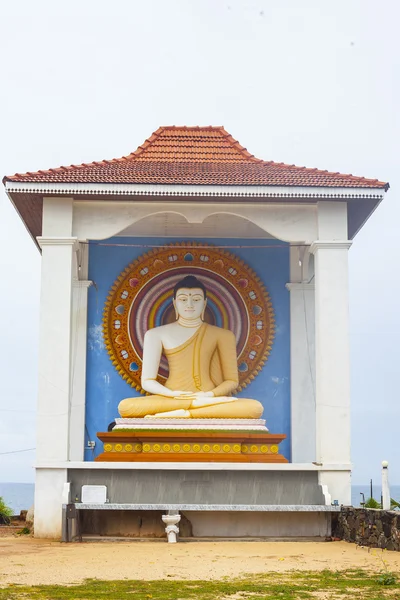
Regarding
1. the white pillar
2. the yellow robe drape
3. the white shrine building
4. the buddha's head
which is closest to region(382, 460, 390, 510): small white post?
the white pillar

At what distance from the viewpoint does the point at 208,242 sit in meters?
15.9

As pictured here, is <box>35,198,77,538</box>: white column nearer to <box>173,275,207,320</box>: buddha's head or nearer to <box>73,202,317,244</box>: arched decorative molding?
<box>73,202,317,244</box>: arched decorative molding

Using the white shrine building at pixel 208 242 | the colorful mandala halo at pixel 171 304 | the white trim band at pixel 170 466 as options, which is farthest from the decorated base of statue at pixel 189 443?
the colorful mandala halo at pixel 171 304

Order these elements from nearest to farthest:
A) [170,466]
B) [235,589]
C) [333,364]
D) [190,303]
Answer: [235,589] < [170,466] < [333,364] < [190,303]

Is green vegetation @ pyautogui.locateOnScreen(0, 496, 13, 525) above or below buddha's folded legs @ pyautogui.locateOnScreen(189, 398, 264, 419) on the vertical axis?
below

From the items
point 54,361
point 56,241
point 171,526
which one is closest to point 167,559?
point 171,526

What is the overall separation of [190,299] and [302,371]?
200 cm

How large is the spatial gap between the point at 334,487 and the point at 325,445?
1.72ft

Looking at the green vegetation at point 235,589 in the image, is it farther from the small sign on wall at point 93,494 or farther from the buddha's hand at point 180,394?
the buddha's hand at point 180,394

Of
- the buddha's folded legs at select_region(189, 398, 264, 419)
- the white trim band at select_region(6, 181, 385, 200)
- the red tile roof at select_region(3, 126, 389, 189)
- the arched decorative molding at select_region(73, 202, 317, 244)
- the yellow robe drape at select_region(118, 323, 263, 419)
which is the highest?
the red tile roof at select_region(3, 126, 389, 189)

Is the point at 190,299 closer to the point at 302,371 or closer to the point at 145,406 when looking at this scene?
the point at 145,406

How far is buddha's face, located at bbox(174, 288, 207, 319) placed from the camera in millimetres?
15227

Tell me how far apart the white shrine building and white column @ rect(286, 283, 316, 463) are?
2cm

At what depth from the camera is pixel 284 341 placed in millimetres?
15648
